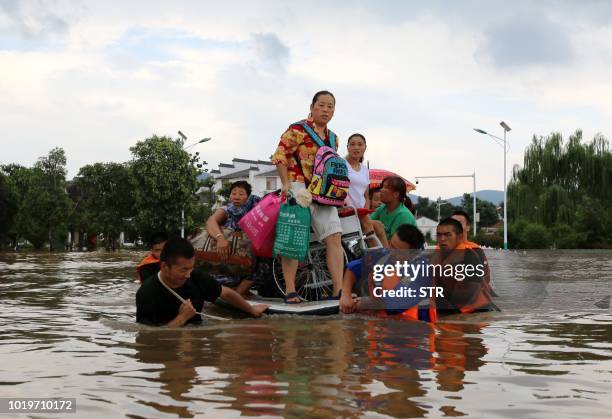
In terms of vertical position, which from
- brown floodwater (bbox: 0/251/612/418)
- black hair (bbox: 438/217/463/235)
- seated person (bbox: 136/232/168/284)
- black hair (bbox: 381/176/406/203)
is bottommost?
brown floodwater (bbox: 0/251/612/418)

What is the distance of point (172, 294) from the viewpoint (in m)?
6.27

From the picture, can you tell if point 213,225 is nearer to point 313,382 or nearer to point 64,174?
point 313,382

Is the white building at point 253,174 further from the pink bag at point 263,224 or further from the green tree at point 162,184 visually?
the pink bag at point 263,224

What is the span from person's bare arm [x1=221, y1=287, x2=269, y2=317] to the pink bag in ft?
2.50

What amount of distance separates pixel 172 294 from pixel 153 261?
1.40 m

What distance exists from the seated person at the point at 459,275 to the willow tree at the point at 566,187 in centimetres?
4517

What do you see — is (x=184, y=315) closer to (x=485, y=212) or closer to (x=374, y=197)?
(x=374, y=197)

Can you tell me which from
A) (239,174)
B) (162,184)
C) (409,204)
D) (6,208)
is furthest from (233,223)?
(239,174)

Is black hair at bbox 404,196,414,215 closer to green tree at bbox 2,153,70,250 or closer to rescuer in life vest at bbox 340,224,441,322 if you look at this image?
rescuer in life vest at bbox 340,224,441,322

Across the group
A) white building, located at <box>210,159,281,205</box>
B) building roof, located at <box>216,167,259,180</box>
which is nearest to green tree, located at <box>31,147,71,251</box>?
white building, located at <box>210,159,281,205</box>

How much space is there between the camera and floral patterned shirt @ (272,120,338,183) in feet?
24.8

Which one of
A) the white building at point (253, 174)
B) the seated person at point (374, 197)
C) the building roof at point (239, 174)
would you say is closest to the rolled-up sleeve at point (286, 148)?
the seated person at point (374, 197)

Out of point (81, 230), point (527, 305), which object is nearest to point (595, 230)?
point (81, 230)

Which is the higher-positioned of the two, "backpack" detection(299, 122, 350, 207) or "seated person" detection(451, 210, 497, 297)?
"backpack" detection(299, 122, 350, 207)
